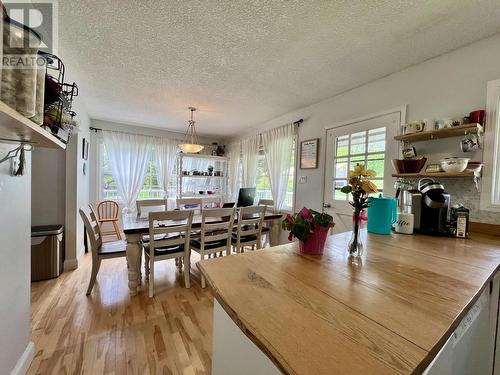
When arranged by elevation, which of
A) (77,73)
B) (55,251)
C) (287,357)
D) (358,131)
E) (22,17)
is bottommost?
(55,251)

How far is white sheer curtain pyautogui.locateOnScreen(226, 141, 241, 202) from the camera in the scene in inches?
187

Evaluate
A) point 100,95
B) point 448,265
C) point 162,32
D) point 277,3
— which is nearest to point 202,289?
point 448,265

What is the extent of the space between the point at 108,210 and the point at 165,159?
1468 mm

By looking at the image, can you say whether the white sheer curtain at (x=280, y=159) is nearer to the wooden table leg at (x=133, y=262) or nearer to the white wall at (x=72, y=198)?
the wooden table leg at (x=133, y=262)

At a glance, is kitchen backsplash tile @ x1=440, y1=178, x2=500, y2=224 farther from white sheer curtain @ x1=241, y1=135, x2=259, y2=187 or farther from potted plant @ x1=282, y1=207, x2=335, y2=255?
white sheer curtain @ x1=241, y1=135, x2=259, y2=187

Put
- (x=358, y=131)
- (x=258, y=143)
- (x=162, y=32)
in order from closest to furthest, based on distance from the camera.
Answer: (x=162, y=32)
(x=358, y=131)
(x=258, y=143)

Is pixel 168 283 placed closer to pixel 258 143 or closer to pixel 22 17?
pixel 22 17

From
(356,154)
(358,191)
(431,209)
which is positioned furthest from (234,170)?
(358,191)

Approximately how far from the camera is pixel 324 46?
5.72 ft

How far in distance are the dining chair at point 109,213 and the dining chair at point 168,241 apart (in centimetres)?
196

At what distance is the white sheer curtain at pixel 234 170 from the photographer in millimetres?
4762

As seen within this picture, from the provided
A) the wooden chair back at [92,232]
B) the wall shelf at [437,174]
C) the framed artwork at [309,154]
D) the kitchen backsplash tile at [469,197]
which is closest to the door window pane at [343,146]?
the framed artwork at [309,154]

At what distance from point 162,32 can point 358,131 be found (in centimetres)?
217

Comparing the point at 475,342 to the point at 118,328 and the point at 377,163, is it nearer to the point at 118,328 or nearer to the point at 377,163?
the point at 377,163
